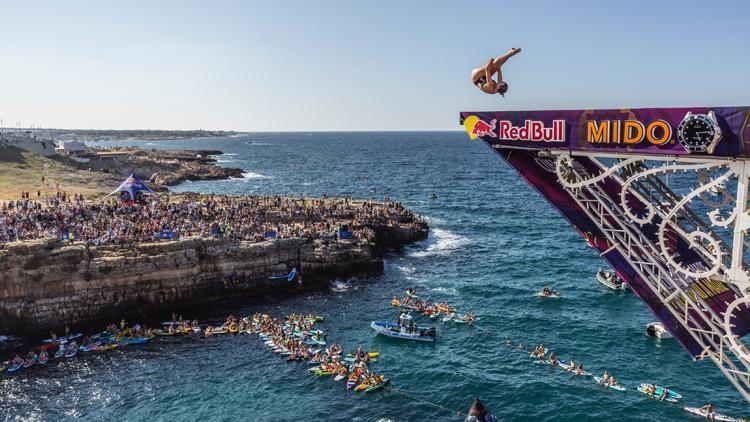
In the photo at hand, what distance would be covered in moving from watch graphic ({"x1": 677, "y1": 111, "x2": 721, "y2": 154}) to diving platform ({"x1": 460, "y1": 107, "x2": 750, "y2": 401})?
2cm

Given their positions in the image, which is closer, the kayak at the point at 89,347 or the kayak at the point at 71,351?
the kayak at the point at 71,351

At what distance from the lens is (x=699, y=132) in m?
12.7

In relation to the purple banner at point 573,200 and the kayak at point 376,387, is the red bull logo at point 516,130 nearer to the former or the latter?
the purple banner at point 573,200

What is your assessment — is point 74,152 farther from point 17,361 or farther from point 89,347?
point 17,361

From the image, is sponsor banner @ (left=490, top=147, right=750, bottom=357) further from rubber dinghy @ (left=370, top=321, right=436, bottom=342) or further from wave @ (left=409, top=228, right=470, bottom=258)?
wave @ (left=409, top=228, right=470, bottom=258)

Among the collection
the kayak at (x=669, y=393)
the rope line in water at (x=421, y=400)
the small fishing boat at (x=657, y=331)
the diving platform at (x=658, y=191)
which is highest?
the diving platform at (x=658, y=191)

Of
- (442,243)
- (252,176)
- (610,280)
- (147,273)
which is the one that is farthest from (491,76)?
(252,176)

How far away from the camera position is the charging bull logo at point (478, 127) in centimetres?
1705

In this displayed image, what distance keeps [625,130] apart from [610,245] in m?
3.84

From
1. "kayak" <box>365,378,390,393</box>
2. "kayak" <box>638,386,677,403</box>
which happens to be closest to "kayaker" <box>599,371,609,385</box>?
"kayak" <box>638,386,677,403</box>

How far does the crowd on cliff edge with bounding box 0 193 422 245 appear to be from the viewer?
1800 inches

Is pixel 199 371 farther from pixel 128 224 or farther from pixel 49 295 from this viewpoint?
pixel 128 224

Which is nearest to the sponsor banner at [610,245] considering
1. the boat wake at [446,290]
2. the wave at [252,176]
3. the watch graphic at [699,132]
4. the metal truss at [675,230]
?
the metal truss at [675,230]

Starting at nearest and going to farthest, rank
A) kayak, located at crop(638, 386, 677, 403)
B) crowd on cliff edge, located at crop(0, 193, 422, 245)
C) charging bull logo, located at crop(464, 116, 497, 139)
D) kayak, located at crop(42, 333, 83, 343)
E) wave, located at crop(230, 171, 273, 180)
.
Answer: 1. charging bull logo, located at crop(464, 116, 497, 139)
2. kayak, located at crop(638, 386, 677, 403)
3. kayak, located at crop(42, 333, 83, 343)
4. crowd on cliff edge, located at crop(0, 193, 422, 245)
5. wave, located at crop(230, 171, 273, 180)
